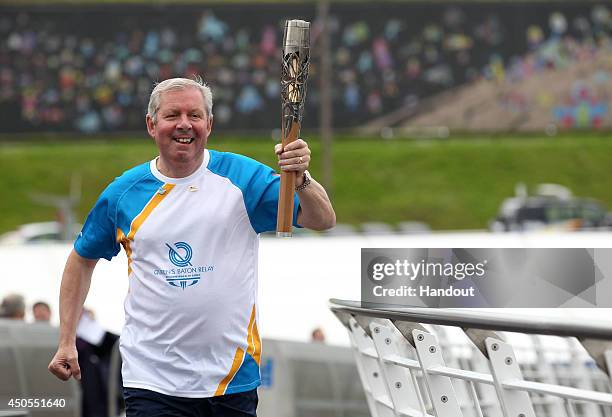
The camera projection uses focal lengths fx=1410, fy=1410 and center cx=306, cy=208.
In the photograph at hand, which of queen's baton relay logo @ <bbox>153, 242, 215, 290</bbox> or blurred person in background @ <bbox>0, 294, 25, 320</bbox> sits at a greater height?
blurred person in background @ <bbox>0, 294, 25, 320</bbox>

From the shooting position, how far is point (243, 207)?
4.59 m

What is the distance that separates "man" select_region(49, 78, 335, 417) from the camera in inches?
178

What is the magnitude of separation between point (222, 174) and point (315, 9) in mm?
46775

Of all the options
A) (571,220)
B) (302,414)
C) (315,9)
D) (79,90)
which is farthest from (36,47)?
(302,414)

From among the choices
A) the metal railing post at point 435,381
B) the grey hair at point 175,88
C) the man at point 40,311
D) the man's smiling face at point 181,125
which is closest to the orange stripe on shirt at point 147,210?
the man's smiling face at point 181,125

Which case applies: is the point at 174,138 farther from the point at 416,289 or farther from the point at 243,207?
the point at 416,289

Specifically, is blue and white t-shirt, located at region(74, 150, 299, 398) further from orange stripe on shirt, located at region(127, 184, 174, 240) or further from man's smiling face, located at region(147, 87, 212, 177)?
man's smiling face, located at region(147, 87, 212, 177)

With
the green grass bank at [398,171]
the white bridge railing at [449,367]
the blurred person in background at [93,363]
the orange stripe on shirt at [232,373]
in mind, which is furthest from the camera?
the green grass bank at [398,171]

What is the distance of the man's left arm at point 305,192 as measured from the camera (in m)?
4.25

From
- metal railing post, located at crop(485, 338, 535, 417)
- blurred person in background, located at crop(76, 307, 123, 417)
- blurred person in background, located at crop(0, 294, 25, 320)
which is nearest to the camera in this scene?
metal railing post, located at crop(485, 338, 535, 417)

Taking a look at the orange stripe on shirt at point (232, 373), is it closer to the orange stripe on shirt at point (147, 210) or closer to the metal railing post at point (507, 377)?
the orange stripe on shirt at point (147, 210)

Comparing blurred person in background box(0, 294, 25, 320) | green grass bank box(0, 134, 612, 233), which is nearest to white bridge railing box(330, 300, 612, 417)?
blurred person in background box(0, 294, 25, 320)

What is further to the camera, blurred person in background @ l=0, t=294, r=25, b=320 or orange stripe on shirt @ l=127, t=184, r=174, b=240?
blurred person in background @ l=0, t=294, r=25, b=320

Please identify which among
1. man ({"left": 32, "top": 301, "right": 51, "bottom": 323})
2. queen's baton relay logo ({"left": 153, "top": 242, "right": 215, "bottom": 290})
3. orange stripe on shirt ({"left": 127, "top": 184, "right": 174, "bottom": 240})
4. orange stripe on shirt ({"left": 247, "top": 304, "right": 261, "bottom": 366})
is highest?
man ({"left": 32, "top": 301, "right": 51, "bottom": 323})
